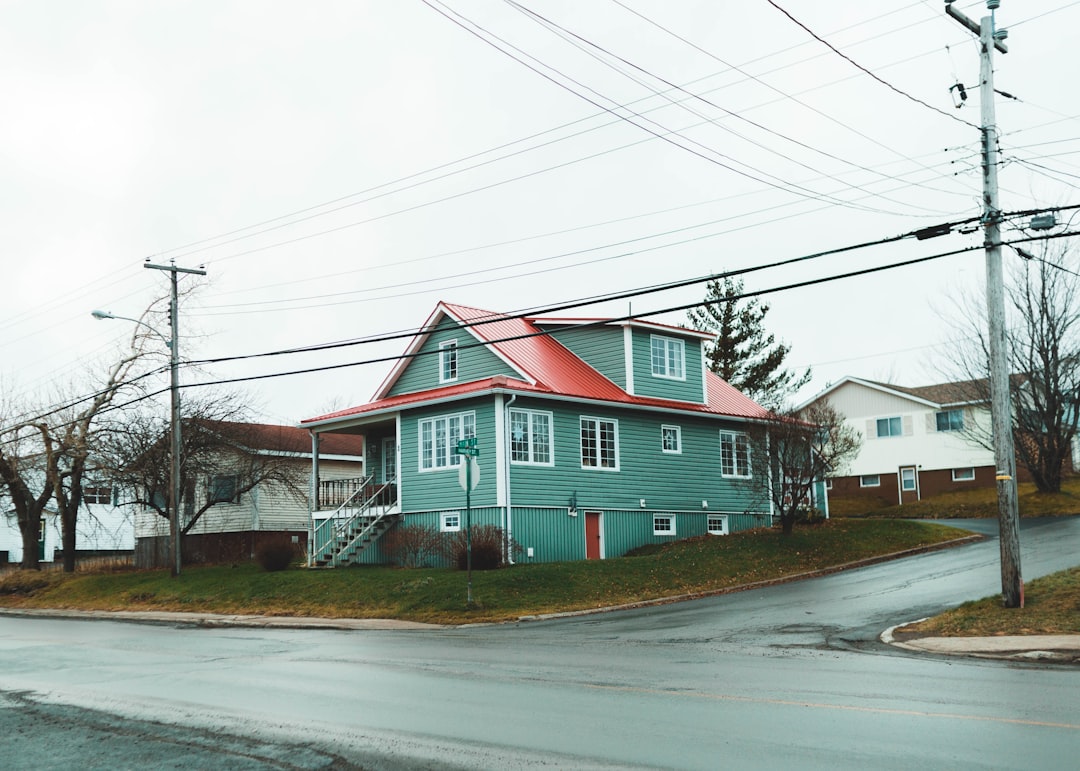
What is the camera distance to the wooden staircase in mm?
31352

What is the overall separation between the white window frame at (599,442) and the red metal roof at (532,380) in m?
0.82

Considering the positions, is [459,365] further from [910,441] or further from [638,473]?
[910,441]

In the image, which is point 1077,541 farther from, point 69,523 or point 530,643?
point 69,523

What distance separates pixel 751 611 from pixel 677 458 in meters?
14.5

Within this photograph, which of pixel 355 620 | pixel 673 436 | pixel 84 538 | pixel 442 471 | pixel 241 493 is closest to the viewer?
pixel 355 620

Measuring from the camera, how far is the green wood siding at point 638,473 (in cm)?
3041

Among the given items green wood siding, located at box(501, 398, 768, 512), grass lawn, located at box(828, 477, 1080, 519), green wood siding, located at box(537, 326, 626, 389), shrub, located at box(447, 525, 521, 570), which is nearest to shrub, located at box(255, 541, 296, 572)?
shrub, located at box(447, 525, 521, 570)

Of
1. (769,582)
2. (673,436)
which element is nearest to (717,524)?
(673,436)

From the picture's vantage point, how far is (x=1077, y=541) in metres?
27.6

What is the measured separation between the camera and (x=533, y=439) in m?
30.4

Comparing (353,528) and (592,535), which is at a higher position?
(353,528)

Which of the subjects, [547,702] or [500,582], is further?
Answer: [500,582]

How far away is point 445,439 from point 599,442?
15.8ft

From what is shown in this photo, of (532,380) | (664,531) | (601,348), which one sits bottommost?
(664,531)
